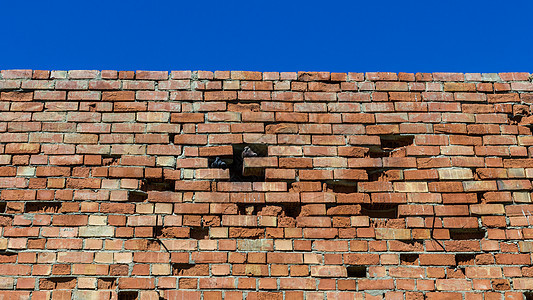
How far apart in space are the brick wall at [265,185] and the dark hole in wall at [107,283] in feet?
0.04

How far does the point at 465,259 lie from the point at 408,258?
376mm

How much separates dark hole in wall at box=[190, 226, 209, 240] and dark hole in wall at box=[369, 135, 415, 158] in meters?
1.29

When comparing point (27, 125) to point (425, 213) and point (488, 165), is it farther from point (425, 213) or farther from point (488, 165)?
point (488, 165)

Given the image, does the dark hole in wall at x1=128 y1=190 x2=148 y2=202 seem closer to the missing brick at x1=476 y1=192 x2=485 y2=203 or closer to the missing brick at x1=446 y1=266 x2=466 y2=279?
the missing brick at x1=446 y1=266 x2=466 y2=279

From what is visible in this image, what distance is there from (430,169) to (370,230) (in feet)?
2.02

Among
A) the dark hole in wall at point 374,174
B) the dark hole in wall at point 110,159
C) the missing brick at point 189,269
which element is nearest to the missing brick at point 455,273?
the dark hole in wall at point 374,174

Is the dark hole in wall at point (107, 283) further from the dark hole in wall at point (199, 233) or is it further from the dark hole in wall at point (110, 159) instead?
the dark hole in wall at point (110, 159)

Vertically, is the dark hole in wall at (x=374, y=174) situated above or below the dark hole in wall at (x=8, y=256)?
above

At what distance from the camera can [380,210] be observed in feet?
11.0

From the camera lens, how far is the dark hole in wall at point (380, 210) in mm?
3344

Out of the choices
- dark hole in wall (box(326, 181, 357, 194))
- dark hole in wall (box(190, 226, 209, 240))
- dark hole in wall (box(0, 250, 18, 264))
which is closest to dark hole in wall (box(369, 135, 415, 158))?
dark hole in wall (box(326, 181, 357, 194))

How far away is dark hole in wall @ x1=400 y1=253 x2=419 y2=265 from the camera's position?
3186 millimetres

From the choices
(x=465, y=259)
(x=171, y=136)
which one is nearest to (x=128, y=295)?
(x=171, y=136)

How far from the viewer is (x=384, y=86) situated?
12.0 ft
